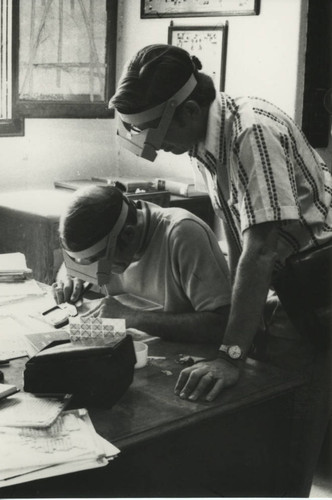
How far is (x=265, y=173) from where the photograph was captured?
6.03 feet

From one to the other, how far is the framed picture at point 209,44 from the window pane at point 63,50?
55 cm

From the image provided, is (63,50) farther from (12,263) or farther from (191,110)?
(191,110)

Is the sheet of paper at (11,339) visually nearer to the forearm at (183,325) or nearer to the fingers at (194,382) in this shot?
the forearm at (183,325)

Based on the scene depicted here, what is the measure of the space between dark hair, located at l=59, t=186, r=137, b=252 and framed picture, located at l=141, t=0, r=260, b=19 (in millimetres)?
1954

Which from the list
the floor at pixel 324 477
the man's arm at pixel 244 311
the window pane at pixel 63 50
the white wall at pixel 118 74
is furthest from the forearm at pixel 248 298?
the window pane at pixel 63 50

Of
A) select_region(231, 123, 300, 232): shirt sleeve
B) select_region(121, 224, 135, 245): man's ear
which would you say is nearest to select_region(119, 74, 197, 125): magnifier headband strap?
select_region(231, 123, 300, 232): shirt sleeve

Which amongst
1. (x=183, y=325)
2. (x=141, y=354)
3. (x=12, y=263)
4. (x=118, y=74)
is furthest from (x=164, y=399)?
(x=118, y=74)

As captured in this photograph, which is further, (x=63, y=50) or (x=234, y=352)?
(x=63, y=50)

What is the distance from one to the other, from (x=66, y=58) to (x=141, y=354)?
2.86 m

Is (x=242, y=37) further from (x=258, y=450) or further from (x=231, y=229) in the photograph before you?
(x=258, y=450)

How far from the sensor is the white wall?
141 inches

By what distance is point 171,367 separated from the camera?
1.85m

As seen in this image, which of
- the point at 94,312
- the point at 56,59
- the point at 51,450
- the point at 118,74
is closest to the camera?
the point at 51,450

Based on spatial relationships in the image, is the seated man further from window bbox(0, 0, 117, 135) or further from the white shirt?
window bbox(0, 0, 117, 135)
